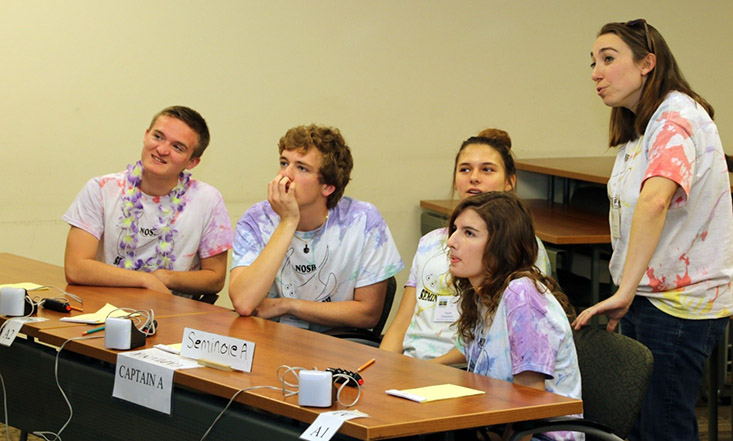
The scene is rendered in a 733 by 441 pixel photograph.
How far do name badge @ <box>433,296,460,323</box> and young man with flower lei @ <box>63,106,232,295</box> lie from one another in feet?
3.22

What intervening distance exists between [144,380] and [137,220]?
1261 mm

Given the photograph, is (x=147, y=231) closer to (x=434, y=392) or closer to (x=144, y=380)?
(x=144, y=380)

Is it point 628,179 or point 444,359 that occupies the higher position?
point 628,179

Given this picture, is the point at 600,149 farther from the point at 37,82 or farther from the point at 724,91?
the point at 37,82

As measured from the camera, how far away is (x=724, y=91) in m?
5.59

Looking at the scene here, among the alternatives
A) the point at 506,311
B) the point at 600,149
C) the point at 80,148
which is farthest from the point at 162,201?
the point at 600,149

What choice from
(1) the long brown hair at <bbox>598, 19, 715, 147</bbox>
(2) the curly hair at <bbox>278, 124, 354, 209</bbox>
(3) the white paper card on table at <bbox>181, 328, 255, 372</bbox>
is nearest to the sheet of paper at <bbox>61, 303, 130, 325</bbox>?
(3) the white paper card on table at <bbox>181, 328, 255, 372</bbox>

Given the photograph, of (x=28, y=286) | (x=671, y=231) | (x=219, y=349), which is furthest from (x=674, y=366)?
(x=28, y=286)

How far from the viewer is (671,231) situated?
2.43 metres

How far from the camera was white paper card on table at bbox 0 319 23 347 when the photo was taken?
8.05 feet

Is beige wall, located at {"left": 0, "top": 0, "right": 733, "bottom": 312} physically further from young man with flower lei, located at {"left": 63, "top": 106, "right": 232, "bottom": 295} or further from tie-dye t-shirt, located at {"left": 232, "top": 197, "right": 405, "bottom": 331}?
tie-dye t-shirt, located at {"left": 232, "top": 197, "right": 405, "bottom": 331}

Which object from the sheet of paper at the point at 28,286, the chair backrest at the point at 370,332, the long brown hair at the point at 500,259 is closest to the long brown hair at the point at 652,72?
the long brown hair at the point at 500,259

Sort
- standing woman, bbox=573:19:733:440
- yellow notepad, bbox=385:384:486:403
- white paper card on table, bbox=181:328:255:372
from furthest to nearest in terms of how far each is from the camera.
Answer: standing woman, bbox=573:19:733:440 → white paper card on table, bbox=181:328:255:372 → yellow notepad, bbox=385:384:486:403

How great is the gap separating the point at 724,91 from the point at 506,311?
13.4 ft
